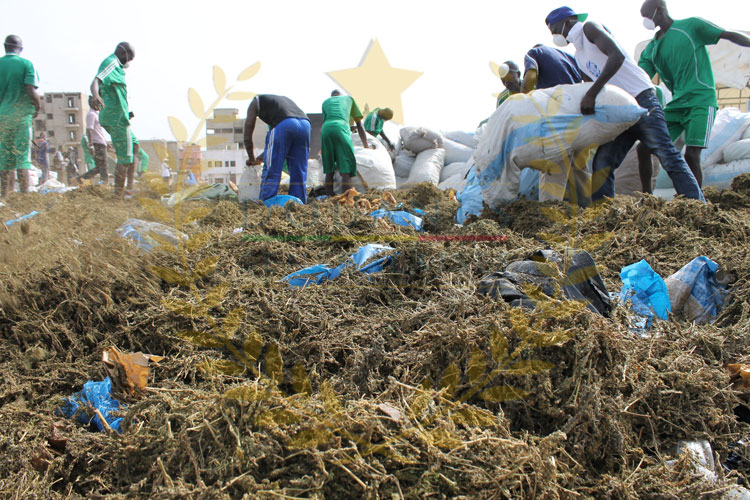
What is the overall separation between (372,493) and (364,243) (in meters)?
1.48

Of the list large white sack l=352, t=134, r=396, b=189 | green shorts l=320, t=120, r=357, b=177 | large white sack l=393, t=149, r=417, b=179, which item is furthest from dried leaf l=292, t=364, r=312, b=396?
large white sack l=393, t=149, r=417, b=179

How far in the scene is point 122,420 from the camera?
1.12 m

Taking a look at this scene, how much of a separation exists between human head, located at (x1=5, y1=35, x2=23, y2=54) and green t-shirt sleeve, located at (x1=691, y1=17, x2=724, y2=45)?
226 inches

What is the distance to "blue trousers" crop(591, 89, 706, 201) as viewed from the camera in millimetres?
2857

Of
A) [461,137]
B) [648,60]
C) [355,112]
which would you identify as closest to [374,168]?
[355,112]

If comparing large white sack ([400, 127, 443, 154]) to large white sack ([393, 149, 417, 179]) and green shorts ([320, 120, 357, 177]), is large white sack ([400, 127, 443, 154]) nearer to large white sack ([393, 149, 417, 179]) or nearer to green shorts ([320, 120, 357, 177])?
large white sack ([393, 149, 417, 179])

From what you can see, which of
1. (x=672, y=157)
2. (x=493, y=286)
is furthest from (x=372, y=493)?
(x=672, y=157)

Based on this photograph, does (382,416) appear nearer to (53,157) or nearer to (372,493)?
(372,493)

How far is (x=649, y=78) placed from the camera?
3240 millimetres

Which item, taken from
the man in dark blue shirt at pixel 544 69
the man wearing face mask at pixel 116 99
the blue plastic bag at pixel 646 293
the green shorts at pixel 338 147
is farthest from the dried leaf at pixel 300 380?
the man wearing face mask at pixel 116 99

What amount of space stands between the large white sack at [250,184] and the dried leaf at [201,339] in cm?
253

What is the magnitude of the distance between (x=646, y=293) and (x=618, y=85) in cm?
197

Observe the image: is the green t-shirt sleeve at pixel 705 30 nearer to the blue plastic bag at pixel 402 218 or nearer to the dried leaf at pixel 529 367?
the blue plastic bag at pixel 402 218

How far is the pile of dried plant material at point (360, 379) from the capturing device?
2.95ft
